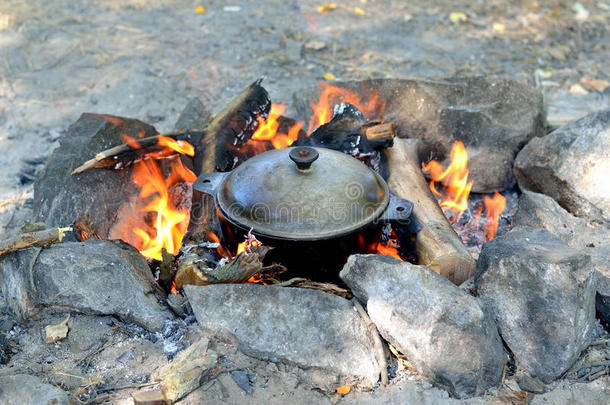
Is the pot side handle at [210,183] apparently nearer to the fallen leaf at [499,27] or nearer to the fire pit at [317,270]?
the fire pit at [317,270]

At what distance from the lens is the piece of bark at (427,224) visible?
2756mm

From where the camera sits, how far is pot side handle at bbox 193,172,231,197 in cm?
282

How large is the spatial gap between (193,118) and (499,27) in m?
4.44

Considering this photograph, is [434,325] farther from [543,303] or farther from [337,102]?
[337,102]

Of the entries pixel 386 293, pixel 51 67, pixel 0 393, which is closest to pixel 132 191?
pixel 0 393

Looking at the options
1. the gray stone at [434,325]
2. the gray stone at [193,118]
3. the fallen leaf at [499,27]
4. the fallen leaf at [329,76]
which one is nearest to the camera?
the gray stone at [434,325]

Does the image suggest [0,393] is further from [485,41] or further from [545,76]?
[485,41]

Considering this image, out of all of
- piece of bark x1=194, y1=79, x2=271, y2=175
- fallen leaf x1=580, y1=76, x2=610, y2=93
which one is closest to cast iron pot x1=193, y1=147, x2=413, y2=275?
piece of bark x1=194, y1=79, x2=271, y2=175

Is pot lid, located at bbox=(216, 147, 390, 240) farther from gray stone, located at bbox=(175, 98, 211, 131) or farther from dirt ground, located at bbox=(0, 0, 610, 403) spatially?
dirt ground, located at bbox=(0, 0, 610, 403)

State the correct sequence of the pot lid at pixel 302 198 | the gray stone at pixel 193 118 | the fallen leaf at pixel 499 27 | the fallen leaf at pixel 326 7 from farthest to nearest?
the fallen leaf at pixel 326 7, the fallen leaf at pixel 499 27, the gray stone at pixel 193 118, the pot lid at pixel 302 198

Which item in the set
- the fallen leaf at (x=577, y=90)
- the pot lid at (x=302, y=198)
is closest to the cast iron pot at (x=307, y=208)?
the pot lid at (x=302, y=198)

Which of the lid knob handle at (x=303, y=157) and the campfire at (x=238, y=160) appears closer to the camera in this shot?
the lid knob handle at (x=303, y=157)

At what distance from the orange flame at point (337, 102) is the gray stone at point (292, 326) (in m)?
1.81

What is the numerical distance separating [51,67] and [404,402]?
523cm
